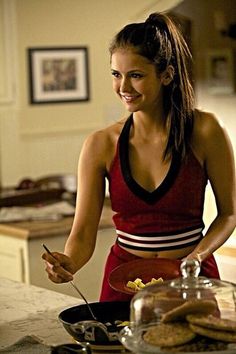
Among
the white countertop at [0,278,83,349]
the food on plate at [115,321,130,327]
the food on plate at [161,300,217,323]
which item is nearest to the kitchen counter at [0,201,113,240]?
the white countertop at [0,278,83,349]

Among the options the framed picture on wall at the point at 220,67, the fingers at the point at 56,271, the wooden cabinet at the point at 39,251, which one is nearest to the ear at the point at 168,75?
the fingers at the point at 56,271

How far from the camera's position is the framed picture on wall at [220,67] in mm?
6234

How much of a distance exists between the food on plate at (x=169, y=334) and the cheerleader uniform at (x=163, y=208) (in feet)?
2.19

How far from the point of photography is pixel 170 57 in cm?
221

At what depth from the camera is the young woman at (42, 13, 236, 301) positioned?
86.4 inches

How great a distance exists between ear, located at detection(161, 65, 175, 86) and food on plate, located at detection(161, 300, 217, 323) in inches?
32.3

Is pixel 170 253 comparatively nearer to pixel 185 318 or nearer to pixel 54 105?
pixel 185 318

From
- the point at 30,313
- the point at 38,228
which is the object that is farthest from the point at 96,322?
the point at 38,228

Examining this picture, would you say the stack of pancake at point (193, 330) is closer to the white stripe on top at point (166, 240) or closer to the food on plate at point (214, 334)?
the food on plate at point (214, 334)

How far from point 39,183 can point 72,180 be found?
14.1 inches

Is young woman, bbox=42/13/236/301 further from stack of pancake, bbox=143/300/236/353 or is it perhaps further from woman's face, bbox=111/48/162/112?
stack of pancake, bbox=143/300/236/353

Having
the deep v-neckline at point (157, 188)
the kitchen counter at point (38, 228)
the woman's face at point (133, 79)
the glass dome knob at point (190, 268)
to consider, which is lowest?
the kitchen counter at point (38, 228)

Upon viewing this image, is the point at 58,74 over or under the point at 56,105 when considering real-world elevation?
over

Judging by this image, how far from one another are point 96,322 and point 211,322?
292 millimetres
